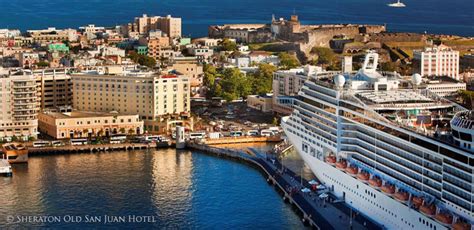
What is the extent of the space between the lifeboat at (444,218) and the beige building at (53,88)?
19881mm

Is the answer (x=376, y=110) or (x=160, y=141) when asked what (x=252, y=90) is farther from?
(x=376, y=110)

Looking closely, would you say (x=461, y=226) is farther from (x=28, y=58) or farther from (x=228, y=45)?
(x=228, y=45)

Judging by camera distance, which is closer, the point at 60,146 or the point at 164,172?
the point at 164,172

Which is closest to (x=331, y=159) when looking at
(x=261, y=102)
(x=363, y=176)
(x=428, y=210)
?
(x=363, y=176)

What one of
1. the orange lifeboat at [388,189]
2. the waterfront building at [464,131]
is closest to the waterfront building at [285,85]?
the orange lifeboat at [388,189]

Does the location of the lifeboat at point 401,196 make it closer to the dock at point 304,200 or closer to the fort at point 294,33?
the dock at point 304,200

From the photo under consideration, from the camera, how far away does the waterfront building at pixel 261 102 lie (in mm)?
38031

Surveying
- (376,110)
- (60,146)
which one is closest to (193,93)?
(60,146)

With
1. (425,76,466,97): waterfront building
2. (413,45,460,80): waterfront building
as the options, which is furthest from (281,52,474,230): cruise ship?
(413,45,460,80): waterfront building

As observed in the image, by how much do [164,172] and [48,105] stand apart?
9.47m

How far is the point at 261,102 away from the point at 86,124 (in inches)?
287

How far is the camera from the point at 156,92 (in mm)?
34969

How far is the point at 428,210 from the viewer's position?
19531 mm

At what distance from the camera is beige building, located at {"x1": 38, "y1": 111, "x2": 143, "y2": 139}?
110ft
